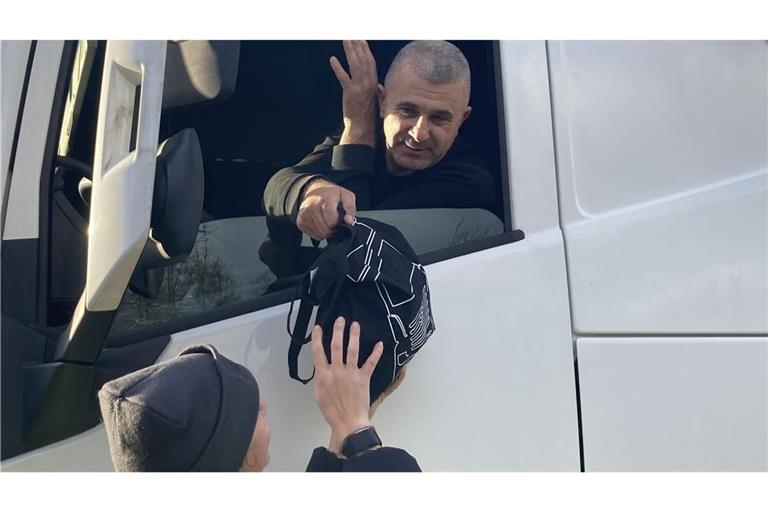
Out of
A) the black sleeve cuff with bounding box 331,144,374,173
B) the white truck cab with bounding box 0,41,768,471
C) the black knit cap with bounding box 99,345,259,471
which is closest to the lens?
the black knit cap with bounding box 99,345,259,471

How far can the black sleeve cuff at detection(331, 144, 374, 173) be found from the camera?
1609 mm

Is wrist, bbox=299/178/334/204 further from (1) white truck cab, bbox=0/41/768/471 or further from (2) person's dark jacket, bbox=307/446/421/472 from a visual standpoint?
(2) person's dark jacket, bbox=307/446/421/472

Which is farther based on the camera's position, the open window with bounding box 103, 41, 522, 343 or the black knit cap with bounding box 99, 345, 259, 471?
the open window with bounding box 103, 41, 522, 343

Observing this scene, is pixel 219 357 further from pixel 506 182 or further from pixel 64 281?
pixel 506 182

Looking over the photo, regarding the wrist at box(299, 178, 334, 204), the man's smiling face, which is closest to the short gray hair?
the man's smiling face

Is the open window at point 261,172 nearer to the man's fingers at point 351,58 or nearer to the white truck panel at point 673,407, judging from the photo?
the man's fingers at point 351,58

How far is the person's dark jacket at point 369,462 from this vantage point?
4.20ft

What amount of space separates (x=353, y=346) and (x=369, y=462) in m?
0.22

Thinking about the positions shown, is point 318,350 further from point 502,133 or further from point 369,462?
point 502,133

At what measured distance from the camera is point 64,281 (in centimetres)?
137

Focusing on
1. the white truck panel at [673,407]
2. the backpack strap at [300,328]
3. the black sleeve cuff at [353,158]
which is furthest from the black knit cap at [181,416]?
the white truck panel at [673,407]

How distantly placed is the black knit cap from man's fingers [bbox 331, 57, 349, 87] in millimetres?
777

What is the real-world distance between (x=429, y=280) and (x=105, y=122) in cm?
68

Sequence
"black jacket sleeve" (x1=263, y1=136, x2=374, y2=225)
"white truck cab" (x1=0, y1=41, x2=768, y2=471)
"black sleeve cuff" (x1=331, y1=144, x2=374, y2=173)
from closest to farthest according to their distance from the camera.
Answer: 1. "white truck cab" (x1=0, y1=41, x2=768, y2=471)
2. "black jacket sleeve" (x1=263, y1=136, x2=374, y2=225)
3. "black sleeve cuff" (x1=331, y1=144, x2=374, y2=173)
